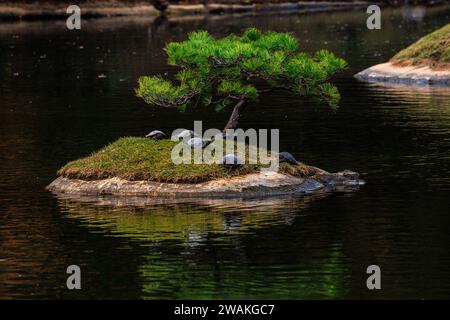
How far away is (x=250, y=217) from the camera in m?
34.8

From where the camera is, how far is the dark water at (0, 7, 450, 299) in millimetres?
28172

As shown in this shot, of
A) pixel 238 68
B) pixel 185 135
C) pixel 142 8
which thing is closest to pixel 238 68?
pixel 238 68

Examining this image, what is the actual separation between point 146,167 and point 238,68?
484cm

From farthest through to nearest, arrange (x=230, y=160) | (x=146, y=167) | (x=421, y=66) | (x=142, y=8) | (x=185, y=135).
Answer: (x=142, y=8)
(x=421, y=66)
(x=185, y=135)
(x=146, y=167)
(x=230, y=160)

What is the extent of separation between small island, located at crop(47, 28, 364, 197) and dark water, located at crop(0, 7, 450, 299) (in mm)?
1094

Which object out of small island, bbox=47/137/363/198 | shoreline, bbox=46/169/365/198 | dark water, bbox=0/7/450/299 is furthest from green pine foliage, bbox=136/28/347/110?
shoreline, bbox=46/169/365/198

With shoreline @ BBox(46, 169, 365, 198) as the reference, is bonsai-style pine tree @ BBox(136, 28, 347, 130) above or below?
above

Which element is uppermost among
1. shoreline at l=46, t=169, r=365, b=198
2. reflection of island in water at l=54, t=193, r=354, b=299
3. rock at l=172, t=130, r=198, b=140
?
rock at l=172, t=130, r=198, b=140

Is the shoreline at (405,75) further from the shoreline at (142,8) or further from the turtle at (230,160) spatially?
the shoreline at (142,8)

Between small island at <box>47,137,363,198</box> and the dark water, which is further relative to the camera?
small island at <box>47,137,363,198</box>

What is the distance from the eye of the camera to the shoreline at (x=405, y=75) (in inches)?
2884

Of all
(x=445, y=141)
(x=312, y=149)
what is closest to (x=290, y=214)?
(x=312, y=149)

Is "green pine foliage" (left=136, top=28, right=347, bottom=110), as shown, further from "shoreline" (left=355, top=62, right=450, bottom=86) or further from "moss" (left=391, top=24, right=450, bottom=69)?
"moss" (left=391, top=24, right=450, bottom=69)

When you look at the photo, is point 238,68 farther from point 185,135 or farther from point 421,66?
point 421,66
